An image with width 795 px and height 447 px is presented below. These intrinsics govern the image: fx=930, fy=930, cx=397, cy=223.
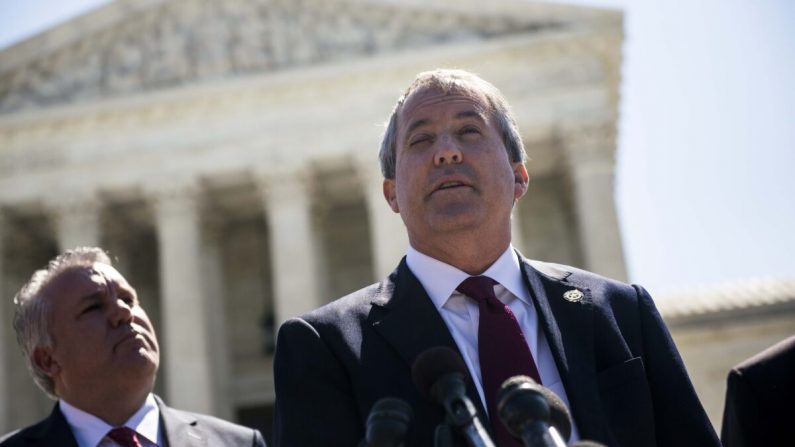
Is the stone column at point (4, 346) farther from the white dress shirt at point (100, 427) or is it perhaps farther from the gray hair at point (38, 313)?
the white dress shirt at point (100, 427)

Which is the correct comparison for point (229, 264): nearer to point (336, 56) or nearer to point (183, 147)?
point (183, 147)

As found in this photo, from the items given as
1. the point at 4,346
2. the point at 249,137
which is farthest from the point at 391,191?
the point at 4,346

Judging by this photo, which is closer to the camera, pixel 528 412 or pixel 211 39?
pixel 528 412

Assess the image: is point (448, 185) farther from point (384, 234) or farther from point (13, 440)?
point (384, 234)

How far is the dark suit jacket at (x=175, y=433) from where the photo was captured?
5.31m

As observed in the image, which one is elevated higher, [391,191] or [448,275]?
[391,191]

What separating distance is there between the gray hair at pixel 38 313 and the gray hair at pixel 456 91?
2401 millimetres

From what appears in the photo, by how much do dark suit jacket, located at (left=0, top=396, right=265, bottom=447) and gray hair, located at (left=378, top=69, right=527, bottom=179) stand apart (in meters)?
2.24

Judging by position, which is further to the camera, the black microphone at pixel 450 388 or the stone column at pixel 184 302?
the stone column at pixel 184 302

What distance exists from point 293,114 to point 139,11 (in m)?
6.73

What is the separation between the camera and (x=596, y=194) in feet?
86.7

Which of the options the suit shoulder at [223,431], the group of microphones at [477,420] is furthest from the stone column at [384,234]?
the group of microphones at [477,420]

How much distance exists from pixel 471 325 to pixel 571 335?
40cm

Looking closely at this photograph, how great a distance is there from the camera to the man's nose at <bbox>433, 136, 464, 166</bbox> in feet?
12.4
